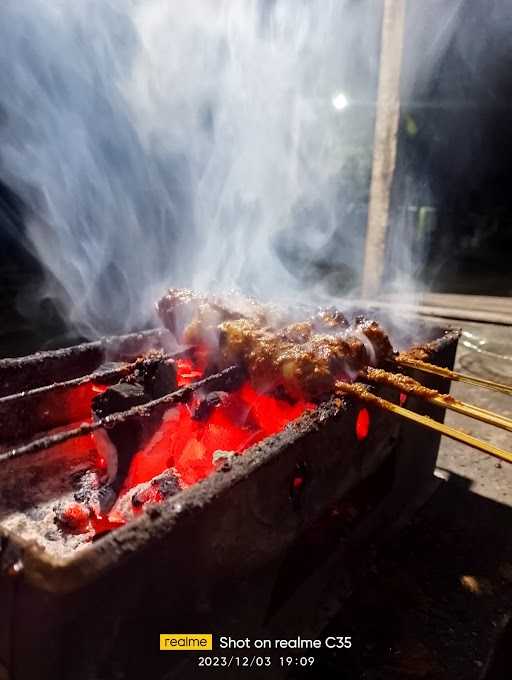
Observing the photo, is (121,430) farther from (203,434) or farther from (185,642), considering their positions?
(185,642)

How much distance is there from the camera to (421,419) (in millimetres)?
2367

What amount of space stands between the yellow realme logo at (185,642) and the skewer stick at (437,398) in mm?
1600

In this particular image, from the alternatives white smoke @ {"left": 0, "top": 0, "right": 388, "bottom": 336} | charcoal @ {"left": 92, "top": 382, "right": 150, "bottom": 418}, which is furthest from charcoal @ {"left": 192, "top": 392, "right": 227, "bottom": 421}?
white smoke @ {"left": 0, "top": 0, "right": 388, "bottom": 336}

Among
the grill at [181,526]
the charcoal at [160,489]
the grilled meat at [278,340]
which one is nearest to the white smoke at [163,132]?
the grilled meat at [278,340]

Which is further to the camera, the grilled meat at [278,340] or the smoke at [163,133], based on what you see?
the smoke at [163,133]

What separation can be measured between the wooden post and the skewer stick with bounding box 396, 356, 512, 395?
193 inches

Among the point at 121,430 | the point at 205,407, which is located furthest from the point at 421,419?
the point at 121,430

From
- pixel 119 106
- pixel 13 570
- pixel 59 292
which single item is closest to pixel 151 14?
pixel 119 106

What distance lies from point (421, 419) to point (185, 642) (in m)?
1.49

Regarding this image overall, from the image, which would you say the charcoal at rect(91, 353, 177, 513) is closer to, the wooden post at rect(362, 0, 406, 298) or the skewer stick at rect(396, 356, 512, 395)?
the skewer stick at rect(396, 356, 512, 395)

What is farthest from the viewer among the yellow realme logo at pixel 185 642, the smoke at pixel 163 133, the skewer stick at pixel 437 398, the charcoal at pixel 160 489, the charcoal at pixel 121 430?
the smoke at pixel 163 133

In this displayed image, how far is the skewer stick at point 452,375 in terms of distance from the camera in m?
2.72

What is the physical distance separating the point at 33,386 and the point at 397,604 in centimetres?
285

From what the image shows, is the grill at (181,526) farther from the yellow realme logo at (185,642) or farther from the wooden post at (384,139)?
the wooden post at (384,139)
